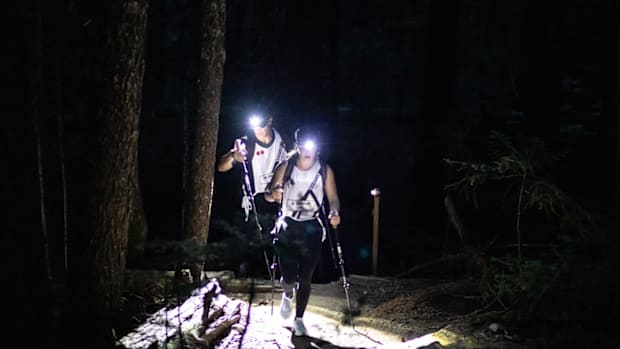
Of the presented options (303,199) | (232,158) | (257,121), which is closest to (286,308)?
(303,199)

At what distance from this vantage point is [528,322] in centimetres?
758

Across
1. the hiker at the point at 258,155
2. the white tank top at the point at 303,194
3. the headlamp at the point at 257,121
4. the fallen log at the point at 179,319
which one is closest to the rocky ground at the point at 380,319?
the fallen log at the point at 179,319

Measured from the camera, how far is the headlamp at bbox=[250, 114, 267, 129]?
891cm

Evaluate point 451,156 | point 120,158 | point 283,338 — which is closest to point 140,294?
point 283,338

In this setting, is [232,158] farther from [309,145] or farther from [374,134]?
[374,134]

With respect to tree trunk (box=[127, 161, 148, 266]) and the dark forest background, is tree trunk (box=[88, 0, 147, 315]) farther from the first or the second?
tree trunk (box=[127, 161, 148, 266])

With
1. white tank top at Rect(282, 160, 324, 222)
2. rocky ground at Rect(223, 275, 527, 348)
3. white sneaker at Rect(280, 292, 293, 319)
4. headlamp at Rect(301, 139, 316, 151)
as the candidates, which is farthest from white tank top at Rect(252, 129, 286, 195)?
rocky ground at Rect(223, 275, 527, 348)

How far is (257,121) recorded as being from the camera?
29.2 ft

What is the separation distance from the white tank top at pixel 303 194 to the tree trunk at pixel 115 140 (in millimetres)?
2015

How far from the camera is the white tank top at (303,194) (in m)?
7.81

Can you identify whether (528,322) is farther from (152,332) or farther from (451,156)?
(451,156)

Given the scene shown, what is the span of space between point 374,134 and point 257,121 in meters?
20.1

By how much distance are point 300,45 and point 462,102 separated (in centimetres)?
2428

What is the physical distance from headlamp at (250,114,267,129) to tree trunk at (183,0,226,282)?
0.67 metres
